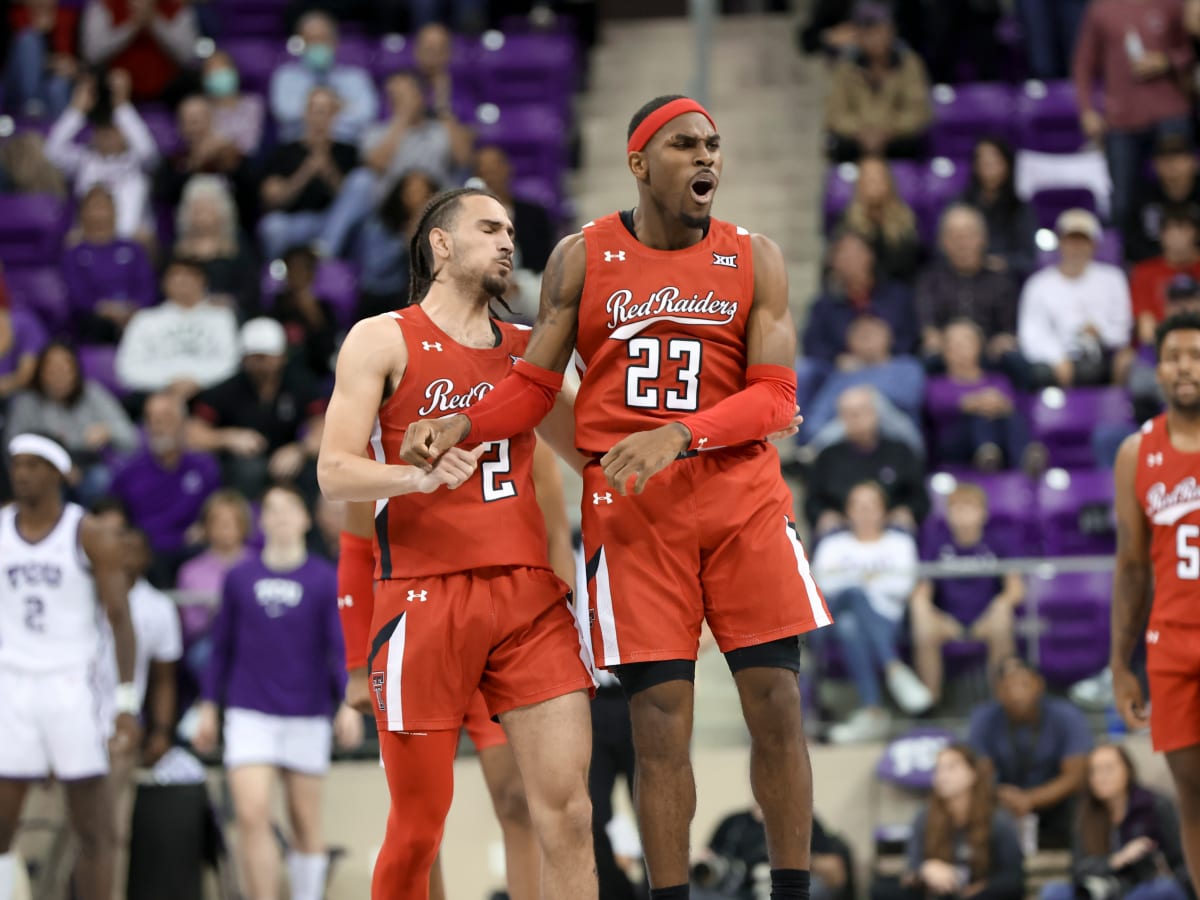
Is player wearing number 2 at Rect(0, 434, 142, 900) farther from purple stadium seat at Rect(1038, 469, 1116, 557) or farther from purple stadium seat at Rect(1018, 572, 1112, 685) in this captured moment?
purple stadium seat at Rect(1038, 469, 1116, 557)

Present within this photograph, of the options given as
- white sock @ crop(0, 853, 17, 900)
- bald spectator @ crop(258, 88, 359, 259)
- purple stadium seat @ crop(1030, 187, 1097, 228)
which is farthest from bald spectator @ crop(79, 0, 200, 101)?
white sock @ crop(0, 853, 17, 900)

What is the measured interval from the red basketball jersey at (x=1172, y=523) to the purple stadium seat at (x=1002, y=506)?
139 inches

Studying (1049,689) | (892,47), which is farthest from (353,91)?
(1049,689)

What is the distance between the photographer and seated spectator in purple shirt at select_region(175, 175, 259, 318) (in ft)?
41.8

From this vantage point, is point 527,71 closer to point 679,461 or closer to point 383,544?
point 383,544

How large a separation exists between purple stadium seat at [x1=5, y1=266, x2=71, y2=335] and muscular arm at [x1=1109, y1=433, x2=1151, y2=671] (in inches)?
343

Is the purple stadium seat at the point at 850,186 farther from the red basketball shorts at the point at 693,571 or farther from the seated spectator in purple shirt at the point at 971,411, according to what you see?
the red basketball shorts at the point at 693,571

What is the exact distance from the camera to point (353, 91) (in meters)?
14.0

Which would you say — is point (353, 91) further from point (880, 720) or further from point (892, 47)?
point (880, 720)

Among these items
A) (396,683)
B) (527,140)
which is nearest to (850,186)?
(527,140)

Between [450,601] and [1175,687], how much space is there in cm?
265

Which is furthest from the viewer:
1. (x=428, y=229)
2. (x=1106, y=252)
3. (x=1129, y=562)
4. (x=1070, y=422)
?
(x=1106, y=252)

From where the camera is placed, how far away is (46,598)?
881cm

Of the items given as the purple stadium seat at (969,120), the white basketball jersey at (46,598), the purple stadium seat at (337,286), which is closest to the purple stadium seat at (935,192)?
the purple stadium seat at (969,120)
